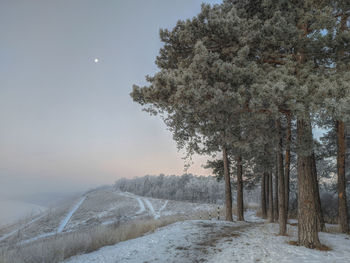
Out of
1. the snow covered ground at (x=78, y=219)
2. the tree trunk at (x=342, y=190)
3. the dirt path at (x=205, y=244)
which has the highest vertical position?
the tree trunk at (x=342, y=190)

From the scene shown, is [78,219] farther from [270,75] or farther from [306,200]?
[270,75]

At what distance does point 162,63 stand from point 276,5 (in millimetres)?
4681

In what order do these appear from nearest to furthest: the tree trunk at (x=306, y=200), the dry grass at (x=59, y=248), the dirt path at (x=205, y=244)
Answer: the dirt path at (x=205, y=244)
the dry grass at (x=59, y=248)
the tree trunk at (x=306, y=200)

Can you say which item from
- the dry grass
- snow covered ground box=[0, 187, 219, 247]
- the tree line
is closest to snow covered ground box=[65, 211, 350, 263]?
the dry grass

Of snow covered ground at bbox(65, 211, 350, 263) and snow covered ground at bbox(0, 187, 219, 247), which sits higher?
snow covered ground at bbox(65, 211, 350, 263)

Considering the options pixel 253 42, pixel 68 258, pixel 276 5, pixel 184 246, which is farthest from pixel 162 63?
pixel 68 258

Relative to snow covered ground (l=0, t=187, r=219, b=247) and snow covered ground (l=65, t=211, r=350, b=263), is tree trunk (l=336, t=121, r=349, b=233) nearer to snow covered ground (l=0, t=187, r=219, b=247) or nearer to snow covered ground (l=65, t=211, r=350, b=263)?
snow covered ground (l=65, t=211, r=350, b=263)

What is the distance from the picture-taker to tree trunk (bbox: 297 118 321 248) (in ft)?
19.6

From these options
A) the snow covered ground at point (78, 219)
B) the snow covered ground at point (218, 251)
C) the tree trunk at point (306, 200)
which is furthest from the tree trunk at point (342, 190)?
the snow covered ground at point (78, 219)

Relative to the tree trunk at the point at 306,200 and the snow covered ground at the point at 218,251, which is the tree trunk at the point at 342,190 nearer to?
the snow covered ground at the point at 218,251

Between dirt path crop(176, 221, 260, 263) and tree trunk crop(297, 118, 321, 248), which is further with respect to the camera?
tree trunk crop(297, 118, 321, 248)

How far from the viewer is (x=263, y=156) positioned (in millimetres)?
12648

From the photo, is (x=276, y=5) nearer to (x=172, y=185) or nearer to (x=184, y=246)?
(x=184, y=246)

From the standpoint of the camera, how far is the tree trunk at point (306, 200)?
19.6 feet
